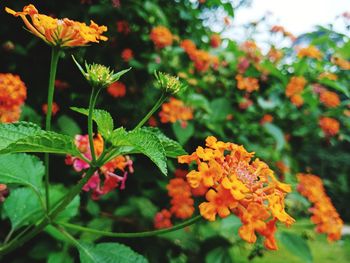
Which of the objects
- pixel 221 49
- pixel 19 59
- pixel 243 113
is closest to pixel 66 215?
pixel 19 59

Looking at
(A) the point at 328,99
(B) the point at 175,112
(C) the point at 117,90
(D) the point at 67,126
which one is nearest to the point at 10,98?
(D) the point at 67,126

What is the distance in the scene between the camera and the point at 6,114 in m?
1.25

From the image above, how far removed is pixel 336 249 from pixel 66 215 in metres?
3.54

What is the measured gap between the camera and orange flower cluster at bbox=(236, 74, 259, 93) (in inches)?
82.4

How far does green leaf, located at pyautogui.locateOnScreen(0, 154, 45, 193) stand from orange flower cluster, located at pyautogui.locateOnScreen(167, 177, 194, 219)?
28.4 inches

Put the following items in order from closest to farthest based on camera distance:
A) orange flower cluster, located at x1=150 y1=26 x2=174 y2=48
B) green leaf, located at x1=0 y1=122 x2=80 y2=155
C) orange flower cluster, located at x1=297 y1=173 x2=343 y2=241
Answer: green leaf, located at x1=0 y1=122 x2=80 y2=155 < orange flower cluster, located at x1=297 y1=173 x2=343 y2=241 < orange flower cluster, located at x1=150 y1=26 x2=174 y2=48

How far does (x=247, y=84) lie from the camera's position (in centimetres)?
212

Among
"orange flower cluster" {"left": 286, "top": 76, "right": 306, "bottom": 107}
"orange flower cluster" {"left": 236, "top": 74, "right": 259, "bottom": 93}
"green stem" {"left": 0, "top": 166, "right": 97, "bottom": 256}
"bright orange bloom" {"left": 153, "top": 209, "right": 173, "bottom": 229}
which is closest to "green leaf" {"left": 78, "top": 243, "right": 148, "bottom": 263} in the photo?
"green stem" {"left": 0, "top": 166, "right": 97, "bottom": 256}

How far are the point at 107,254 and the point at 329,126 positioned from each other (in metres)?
1.77

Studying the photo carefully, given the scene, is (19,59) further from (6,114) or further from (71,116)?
(6,114)

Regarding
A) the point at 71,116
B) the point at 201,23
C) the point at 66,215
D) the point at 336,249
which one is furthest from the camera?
the point at 336,249

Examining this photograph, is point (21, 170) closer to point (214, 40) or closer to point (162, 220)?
point (162, 220)

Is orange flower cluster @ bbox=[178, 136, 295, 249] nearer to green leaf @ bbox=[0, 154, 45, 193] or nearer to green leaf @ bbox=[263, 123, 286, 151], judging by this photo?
green leaf @ bbox=[0, 154, 45, 193]

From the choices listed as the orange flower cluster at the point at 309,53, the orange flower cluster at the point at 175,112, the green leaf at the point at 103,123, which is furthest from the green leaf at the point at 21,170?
the orange flower cluster at the point at 309,53
